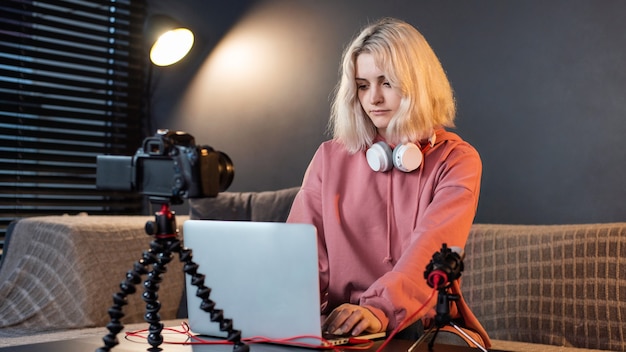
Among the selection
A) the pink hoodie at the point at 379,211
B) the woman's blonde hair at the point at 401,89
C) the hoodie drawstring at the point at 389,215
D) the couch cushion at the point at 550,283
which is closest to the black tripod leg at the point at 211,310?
the pink hoodie at the point at 379,211

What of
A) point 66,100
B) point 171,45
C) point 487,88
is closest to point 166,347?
point 487,88

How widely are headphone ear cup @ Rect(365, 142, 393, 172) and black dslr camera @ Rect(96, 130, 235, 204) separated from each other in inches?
30.9

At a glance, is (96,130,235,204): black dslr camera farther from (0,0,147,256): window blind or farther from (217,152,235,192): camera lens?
(0,0,147,256): window blind

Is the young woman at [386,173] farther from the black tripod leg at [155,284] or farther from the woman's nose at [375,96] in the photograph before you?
the black tripod leg at [155,284]

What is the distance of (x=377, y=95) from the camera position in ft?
6.77

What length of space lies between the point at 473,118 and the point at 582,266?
29.4 inches

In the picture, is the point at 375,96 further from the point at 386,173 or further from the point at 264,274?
the point at 264,274

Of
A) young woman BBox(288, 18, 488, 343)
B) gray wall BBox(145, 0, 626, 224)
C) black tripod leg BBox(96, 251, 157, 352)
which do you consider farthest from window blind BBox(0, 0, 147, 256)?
black tripod leg BBox(96, 251, 157, 352)

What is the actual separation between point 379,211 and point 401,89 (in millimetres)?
322

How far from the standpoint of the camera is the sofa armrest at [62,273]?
2.90m

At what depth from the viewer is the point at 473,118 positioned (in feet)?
9.50

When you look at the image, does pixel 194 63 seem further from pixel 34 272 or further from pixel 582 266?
pixel 582 266

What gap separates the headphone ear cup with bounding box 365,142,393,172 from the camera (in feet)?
6.52

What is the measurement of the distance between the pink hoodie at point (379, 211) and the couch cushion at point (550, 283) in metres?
0.59
